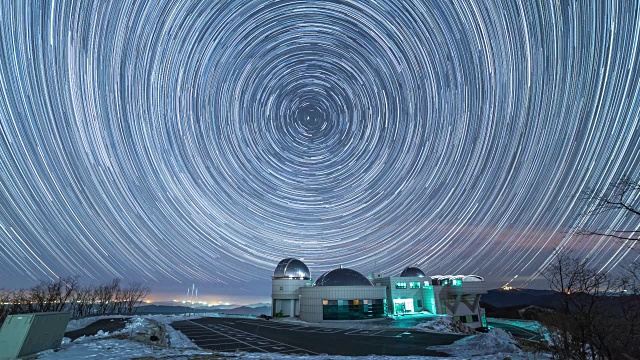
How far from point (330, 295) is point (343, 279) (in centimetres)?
453

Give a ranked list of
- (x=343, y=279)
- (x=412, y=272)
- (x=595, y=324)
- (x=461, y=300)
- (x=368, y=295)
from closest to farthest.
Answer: (x=595, y=324)
(x=368, y=295)
(x=343, y=279)
(x=461, y=300)
(x=412, y=272)

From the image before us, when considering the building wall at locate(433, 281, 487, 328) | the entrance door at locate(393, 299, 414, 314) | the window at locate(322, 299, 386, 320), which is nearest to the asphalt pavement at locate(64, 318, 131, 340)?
the window at locate(322, 299, 386, 320)

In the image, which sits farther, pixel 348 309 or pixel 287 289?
pixel 287 289

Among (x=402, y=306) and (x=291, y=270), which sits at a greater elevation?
(x=291, y=270)

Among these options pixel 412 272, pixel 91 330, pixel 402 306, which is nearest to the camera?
pixel 91 330

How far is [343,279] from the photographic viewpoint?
2142 inches

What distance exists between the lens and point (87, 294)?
75.6 m

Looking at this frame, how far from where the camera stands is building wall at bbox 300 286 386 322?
50.5m

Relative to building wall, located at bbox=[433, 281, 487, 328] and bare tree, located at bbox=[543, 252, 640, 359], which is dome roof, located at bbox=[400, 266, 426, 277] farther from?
bare tree, located at bbox=[543, 252, 640, 359]

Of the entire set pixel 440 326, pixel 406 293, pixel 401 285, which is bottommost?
pixel 440 326

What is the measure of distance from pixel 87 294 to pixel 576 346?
90349 mm

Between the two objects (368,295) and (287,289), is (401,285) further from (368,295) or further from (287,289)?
(287,289)

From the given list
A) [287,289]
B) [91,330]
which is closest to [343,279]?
[287,289]

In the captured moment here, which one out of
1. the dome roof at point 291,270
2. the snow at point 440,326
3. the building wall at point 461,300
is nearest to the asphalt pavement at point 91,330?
the dome roof at point 291,270
